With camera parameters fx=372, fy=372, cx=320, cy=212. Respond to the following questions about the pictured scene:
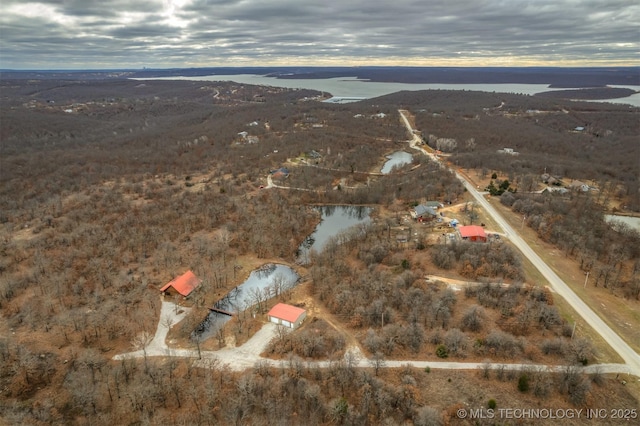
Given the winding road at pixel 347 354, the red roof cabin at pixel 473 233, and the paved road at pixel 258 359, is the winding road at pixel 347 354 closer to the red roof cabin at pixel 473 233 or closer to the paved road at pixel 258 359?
the paved road at pixel 258 359

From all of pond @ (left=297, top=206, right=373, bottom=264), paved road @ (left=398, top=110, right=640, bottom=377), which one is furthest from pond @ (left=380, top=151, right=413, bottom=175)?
paved road @ (left=398, top=110, right=640, bottom=377)

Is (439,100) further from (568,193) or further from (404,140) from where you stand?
(568,193)

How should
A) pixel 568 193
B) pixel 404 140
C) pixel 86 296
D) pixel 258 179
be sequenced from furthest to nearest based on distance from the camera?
1. pixel 404 140
2. pixel 258 179
3. pixel 568 193
4. pixel 86 296

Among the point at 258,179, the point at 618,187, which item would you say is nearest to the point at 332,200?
the point at 258,179

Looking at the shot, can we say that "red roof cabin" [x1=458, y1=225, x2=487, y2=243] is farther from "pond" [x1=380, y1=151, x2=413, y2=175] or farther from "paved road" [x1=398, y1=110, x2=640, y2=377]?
"pond" [x1=380, y1=151, x2=413, y2=175]

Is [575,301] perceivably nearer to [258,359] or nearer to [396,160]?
[258,359]

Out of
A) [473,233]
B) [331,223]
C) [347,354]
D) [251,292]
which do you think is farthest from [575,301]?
[331,223]

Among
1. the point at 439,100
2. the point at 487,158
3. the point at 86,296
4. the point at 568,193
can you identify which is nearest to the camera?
the point at 86,296
